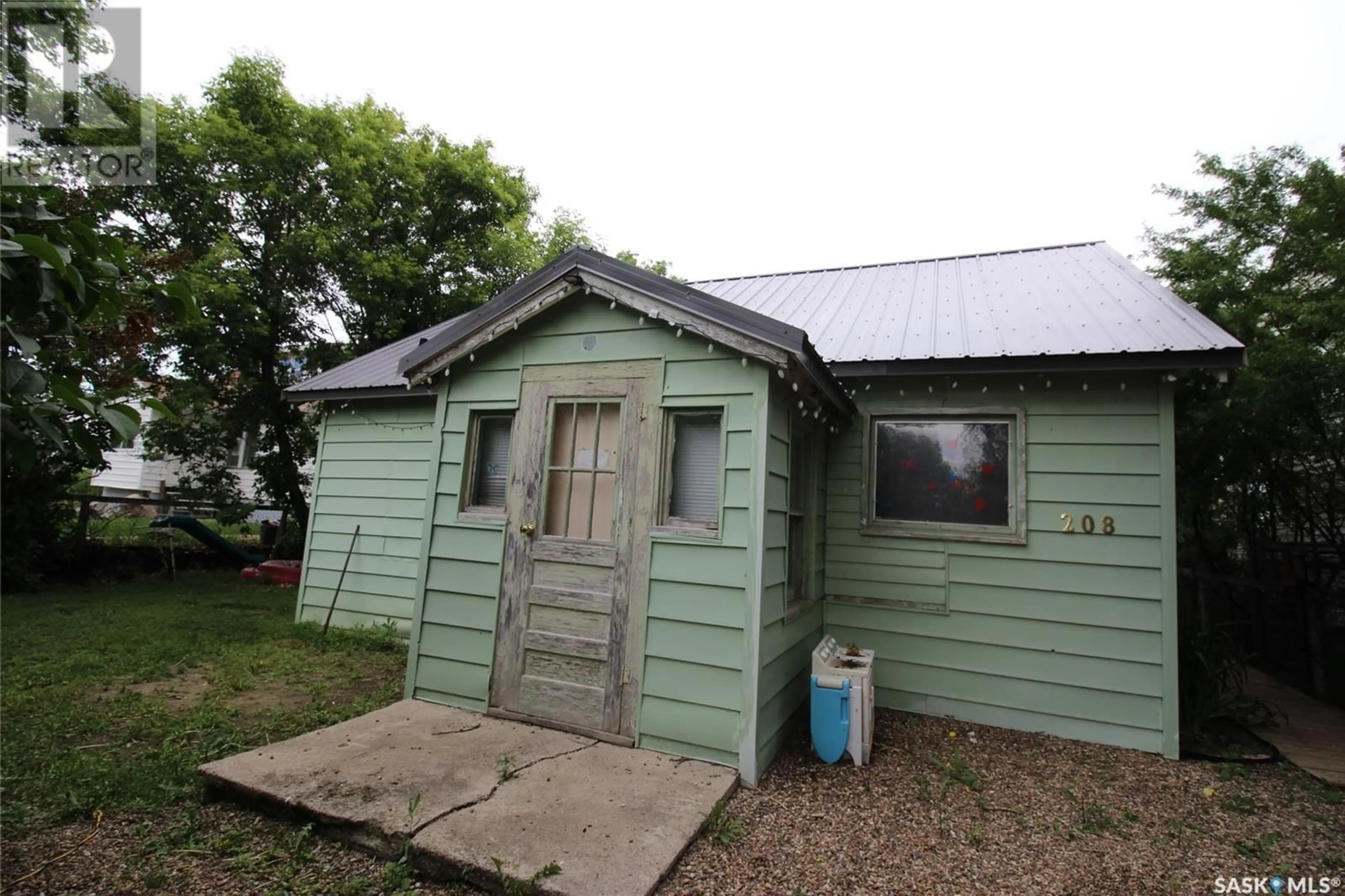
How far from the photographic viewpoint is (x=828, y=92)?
338 inches

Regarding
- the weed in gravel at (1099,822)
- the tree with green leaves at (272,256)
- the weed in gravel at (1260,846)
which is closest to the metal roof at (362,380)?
the tree with green leaves at (272,256)

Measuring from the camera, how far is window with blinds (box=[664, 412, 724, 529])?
11.8 feet

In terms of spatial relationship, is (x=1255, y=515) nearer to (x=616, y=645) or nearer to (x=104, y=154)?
(x=616, y=645)

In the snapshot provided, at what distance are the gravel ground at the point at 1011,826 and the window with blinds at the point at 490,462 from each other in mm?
2489

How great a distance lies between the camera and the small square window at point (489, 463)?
13.9ft

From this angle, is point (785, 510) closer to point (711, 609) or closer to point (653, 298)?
point (711, 609)

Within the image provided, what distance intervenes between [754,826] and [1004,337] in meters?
3.91

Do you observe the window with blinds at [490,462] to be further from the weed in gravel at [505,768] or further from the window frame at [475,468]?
the weed in gravel at [505,768]

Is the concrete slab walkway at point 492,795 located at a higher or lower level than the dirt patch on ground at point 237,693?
higher

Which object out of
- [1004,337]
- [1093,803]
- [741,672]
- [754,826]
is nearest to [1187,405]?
[1004,337]

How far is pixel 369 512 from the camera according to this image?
6.96 m

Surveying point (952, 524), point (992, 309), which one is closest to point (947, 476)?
point (952, 524)

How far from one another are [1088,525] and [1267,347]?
10.0 ft

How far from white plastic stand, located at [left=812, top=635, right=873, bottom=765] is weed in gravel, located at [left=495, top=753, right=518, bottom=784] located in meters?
1.83
